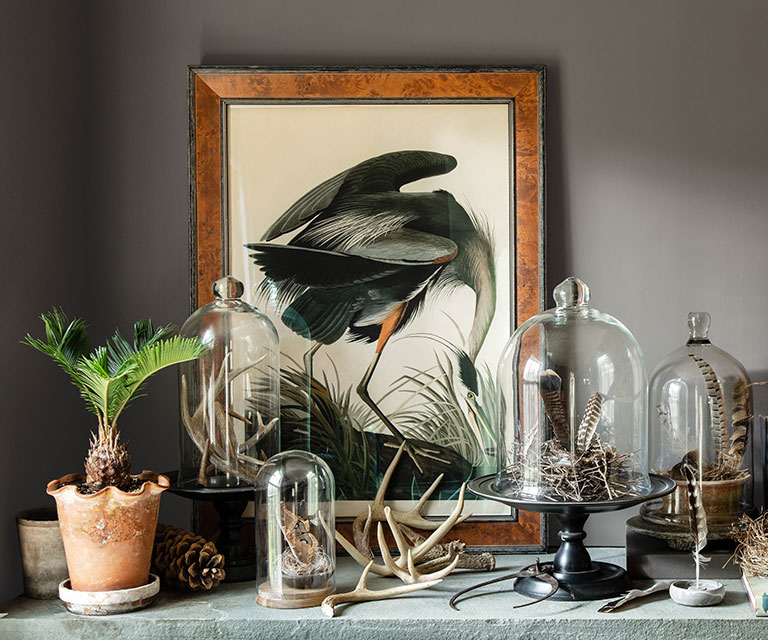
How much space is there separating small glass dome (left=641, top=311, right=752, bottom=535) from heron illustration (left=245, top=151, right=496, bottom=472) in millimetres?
446

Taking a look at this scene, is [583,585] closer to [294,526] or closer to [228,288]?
[294,526]

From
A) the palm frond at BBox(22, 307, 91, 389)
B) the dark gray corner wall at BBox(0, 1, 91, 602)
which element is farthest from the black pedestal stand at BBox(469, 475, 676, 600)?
the dark gray corner wall at BBox(0, 1, 91, 602)

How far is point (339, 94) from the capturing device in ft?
6.20

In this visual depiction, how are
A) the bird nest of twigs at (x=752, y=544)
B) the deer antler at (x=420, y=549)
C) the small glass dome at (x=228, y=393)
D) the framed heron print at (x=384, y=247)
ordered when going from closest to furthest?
the bird nest of twigs at (x=752, y=544) < the deer antler at (x=420, y=549) < the small glass dome at (x=228, y=393) < the framed heron print at (x=384, y=247)

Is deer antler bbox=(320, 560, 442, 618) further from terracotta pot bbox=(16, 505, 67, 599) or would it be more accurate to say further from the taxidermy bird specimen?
terracotta pot bbox=(16, 505, 67, 599)

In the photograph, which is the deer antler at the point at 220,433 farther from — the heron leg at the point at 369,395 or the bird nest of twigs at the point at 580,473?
the bird nest of twigs at the point at 580,473

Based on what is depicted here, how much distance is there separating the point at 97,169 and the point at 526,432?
3.99 ft

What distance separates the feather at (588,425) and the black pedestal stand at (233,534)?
27.2 inches

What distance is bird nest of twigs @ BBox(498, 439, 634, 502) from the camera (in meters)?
1.51

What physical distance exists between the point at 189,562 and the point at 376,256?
2.65 ft

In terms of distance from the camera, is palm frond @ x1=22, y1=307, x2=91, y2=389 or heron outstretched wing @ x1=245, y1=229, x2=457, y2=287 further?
heron outstretched wing @ x1=245, y1=229, x2=457, y2=287

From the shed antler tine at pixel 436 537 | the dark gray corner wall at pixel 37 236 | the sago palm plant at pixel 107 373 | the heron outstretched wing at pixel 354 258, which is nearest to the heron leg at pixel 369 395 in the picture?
the heron outstretched wing at pixel 354 258

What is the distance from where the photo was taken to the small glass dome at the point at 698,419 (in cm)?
169

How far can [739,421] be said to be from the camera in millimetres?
1743
